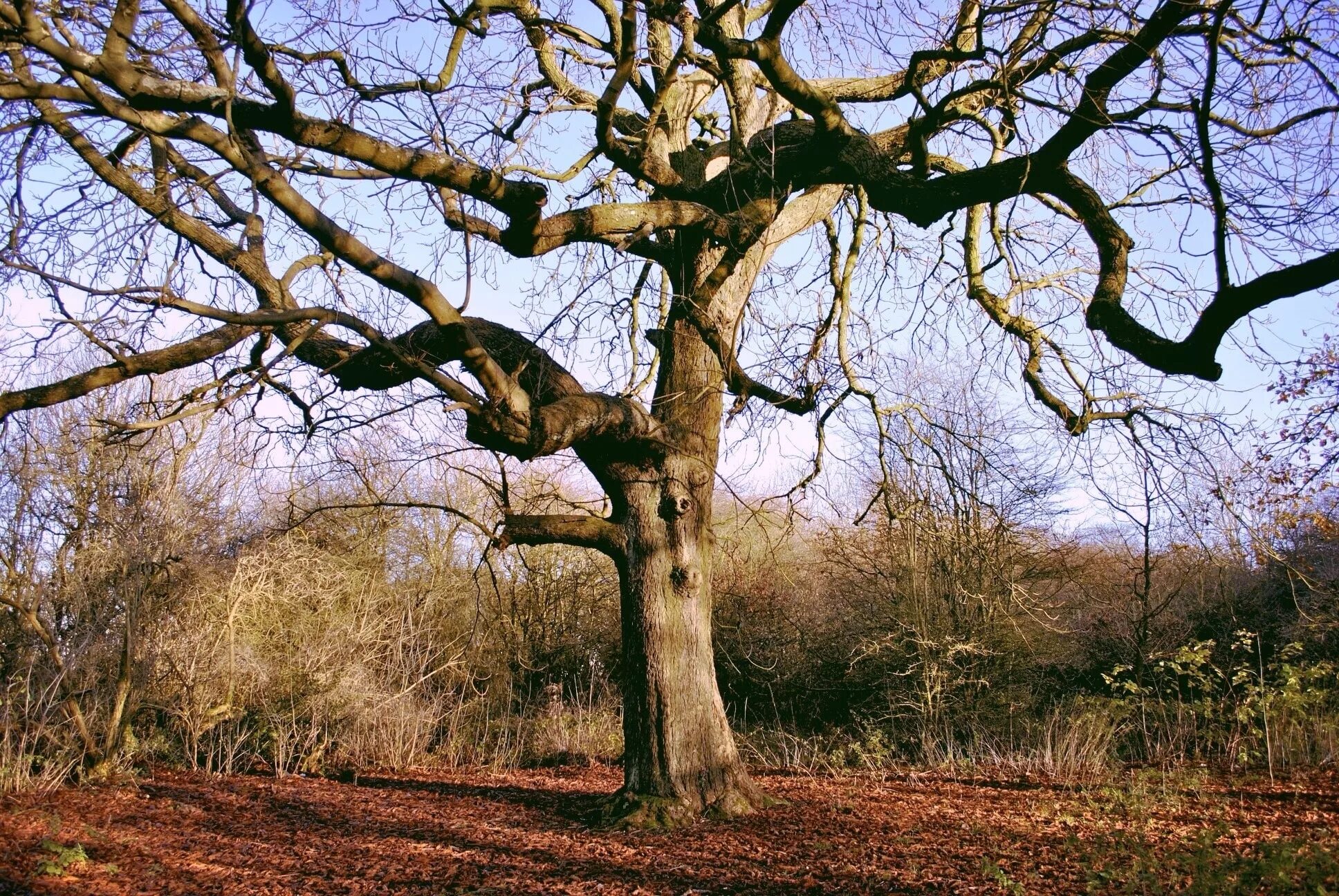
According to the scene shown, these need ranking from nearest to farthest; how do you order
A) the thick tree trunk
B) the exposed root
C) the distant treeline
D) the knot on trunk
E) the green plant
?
the green plant, the exposed root, the thick tree trunk, the knot on trunk, the distant treeline

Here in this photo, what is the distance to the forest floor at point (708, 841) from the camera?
14.5ft

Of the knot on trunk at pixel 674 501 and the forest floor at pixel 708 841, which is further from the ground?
the knot on trunk at pixel 674 501

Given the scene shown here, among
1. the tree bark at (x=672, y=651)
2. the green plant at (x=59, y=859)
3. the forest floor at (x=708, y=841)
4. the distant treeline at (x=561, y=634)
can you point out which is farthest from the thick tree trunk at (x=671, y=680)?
the green plant at (x=59, y=859)

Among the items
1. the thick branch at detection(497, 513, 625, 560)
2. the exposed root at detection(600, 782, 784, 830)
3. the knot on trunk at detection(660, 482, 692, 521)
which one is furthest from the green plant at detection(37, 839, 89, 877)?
the knot on trunk at detection(660, 482, 692, 521)

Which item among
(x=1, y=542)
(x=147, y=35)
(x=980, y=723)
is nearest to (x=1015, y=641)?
(x=980, y=723)

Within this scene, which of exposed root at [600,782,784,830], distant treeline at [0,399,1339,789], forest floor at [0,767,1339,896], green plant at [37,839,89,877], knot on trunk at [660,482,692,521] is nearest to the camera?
forest floor at [0,767,1339,896]

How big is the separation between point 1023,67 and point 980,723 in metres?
6.78

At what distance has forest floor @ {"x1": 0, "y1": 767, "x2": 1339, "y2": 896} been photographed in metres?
4.41

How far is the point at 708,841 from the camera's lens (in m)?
5.30

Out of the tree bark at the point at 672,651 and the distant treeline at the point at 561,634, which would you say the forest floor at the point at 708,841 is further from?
the distant treeline at the point at 561,634

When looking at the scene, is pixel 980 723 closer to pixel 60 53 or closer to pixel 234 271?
pixel 234 271

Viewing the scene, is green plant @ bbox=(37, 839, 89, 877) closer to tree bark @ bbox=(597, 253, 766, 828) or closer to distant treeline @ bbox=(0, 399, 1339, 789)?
distant treeline @ bbox=(0, 399, 1339, 789)

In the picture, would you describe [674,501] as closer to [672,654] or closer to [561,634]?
[672,654]

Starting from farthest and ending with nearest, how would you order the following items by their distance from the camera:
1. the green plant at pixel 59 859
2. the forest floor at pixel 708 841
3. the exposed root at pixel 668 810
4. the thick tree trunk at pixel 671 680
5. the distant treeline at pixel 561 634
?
1. the distant treeline at pixel 561 634
2. the thick tree trunk at pixel 671 680
3. the exposed root at pixel 668 810
4. the green plant at pixel 59 859
5. the forest floor at pixel 708 841
